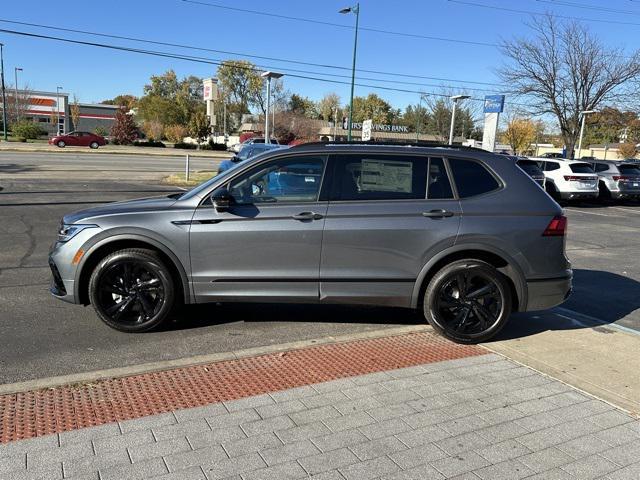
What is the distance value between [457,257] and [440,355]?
91 cm

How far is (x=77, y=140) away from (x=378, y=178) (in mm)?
49349

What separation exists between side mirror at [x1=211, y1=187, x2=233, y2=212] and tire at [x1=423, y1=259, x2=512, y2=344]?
1.96 metres

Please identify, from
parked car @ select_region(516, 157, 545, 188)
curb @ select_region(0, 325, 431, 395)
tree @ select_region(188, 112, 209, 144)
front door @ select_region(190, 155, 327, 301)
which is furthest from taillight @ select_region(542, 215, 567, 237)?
tree @ select_region(188, 112, 209, 144)

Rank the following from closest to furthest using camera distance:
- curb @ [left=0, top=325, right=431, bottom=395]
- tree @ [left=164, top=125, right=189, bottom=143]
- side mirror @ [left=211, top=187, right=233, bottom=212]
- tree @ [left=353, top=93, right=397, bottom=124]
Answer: curb @ [left=0, top=325, right=431, bottom=395] < side mirror @ [left=211, top=187, right=233, bottom=212] < tree @ [left=164, top=125, right=189, bottom=143] < tree @ [left=353, top=93, right=397, bottom=124]

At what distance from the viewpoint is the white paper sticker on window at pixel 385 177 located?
4820 mm

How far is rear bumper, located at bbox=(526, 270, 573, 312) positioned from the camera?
4832 mm

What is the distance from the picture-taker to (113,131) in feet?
203

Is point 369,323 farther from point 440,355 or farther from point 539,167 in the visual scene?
point 539,167

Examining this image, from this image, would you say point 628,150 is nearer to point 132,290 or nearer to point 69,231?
point 132,290

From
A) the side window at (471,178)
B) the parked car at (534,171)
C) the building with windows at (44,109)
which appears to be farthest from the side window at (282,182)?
the building with windows at (44,109)

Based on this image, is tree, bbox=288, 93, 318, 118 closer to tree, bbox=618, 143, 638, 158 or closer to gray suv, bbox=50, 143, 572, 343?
tree, bbox=618, 143, 638, 158

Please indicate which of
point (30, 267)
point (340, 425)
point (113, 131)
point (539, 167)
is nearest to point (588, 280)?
point (340, 425)

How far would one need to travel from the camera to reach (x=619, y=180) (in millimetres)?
20812

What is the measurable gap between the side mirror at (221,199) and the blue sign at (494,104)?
16.5 meters
